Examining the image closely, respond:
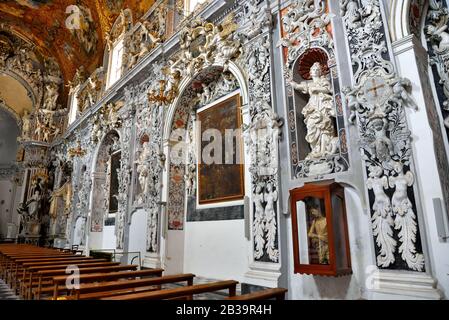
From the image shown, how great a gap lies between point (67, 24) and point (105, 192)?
29.0 ft

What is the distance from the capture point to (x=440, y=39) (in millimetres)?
4055

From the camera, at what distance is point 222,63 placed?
7.04 meters

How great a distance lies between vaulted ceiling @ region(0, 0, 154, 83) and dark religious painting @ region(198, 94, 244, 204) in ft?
18.4

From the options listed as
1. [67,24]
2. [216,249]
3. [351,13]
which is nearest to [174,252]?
[216,249]

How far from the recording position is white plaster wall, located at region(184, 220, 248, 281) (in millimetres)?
6570

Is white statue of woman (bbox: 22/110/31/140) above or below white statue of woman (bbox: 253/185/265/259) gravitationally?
above

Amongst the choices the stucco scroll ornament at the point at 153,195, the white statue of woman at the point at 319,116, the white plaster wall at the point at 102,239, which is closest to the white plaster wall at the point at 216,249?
the stucco scroll ornament at the point at 153,195

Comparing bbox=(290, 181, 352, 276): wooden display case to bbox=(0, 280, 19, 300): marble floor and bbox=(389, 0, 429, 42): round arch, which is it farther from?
bbox=(0, 280, 19, 300): marble floor

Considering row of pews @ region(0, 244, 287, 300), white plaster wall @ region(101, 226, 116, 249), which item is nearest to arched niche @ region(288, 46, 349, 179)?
row of pews @ region(0, 244, 287, 300)

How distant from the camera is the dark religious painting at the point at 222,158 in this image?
6918 millimetres

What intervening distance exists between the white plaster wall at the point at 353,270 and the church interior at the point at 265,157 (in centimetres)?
2

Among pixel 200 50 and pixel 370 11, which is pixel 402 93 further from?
pixel 200 50

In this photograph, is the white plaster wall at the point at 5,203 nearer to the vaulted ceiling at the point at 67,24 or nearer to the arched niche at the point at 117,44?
the vaulted ceiling at the point at 67,24

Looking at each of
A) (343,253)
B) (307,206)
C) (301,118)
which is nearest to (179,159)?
(301,118)
